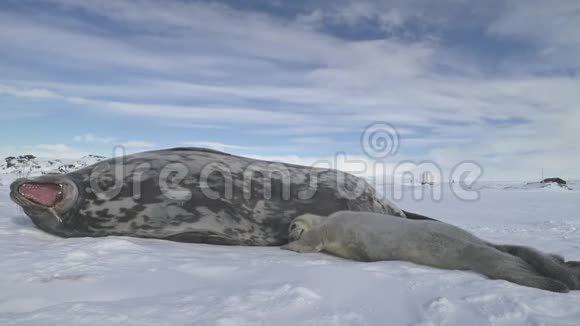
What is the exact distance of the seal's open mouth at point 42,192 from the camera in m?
3.29

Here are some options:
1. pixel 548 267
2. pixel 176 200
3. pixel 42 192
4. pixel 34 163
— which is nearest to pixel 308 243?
pixel 176 200

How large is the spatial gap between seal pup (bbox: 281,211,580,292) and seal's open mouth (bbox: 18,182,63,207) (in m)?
1.70

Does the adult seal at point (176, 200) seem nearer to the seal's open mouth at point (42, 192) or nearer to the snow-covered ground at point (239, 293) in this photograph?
the seal's open mouth at point (42, 192)

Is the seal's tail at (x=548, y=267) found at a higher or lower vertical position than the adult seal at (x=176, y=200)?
lower

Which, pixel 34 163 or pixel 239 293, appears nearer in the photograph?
pixel 239 293

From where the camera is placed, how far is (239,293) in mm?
1655

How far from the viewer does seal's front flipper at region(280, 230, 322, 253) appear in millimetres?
3121

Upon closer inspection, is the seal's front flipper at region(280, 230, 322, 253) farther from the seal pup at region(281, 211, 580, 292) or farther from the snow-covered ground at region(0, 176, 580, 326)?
the snow-covered ground at region(0, 176, 580, 326)

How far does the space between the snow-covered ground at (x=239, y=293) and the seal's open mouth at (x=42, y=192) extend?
859 millimetres

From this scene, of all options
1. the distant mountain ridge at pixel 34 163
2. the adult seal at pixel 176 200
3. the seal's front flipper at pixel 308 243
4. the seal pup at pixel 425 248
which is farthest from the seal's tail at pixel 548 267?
the distant mountain ridge at pixel 34 163

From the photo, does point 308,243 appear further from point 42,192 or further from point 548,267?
point 42,192

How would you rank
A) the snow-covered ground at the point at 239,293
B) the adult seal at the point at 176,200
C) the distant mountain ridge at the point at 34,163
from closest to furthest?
the snow-covered ground at the point at 239,293 → the adult seal at the point at 176,200 → the distant mountain ridge at the point at 34,163

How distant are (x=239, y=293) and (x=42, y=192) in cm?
235

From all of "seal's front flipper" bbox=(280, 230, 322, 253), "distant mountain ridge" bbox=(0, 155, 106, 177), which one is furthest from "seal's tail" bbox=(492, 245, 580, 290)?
"distant mountain ridge" bbox=(0, 155, 106, 177)
